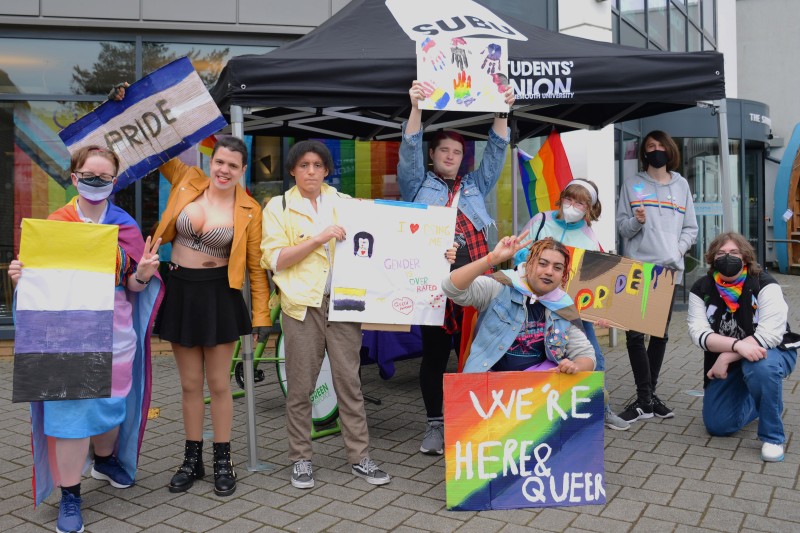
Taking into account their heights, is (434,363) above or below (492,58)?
below

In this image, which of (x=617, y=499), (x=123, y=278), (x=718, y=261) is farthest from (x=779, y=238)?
(x=123, y=278)

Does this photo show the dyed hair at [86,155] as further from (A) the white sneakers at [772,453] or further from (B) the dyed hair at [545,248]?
(A) the white sneakers at [772,453]

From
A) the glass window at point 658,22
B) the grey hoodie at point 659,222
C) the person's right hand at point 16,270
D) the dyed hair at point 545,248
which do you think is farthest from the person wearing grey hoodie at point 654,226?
the glass window at point 658,22

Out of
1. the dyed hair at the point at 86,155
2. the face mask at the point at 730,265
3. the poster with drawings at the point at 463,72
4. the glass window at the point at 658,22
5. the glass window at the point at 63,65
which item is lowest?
the face mask at the point at 730,265

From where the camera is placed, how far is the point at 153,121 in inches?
161

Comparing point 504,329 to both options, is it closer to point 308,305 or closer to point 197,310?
point 308,305

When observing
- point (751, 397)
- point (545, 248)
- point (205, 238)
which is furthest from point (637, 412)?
point (205, 238)

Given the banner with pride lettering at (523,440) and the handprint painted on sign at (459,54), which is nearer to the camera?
the banner with pride lettering at (523,440)

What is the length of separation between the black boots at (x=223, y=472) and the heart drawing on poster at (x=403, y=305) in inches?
48.2

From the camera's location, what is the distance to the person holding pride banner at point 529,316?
3.81m

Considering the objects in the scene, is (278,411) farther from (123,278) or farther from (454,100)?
(454,100)

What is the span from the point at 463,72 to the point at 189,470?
111 inches

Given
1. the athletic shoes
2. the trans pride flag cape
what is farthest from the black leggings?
the trans pride flag cape

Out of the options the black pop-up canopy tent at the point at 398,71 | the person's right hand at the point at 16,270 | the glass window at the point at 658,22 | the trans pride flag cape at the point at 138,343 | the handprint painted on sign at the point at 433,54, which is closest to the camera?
the person's right hand at the point at 16,270
